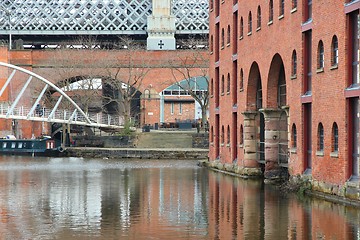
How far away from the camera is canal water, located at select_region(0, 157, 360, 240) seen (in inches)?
965

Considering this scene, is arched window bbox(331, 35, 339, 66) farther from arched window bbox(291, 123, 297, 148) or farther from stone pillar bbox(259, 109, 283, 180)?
stone pillar bbox(259, 109, 283, 180)

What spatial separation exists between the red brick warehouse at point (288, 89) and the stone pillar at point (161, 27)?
4265cm

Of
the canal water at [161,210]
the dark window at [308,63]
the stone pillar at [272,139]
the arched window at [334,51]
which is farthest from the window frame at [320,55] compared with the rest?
the stone pillar at [272,139]

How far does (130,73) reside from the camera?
3642 inches

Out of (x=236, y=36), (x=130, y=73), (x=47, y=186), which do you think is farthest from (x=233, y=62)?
(x=130, y=73)

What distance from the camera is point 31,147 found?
80750mm

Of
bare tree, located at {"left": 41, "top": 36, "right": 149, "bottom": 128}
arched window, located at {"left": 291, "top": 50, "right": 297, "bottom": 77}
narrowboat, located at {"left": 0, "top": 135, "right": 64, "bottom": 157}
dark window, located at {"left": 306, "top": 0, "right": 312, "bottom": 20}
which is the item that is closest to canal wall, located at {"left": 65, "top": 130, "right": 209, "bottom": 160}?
narrowboat, located at {"left": 0, "top": 135, "right": 64, "bottom": 157}

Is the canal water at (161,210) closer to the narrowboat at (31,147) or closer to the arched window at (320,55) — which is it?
the arched window at (320,55)

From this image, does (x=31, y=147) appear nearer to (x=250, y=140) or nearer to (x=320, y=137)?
(x=250, y=140)

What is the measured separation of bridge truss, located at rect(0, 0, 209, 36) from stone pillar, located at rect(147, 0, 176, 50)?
3.86 ft

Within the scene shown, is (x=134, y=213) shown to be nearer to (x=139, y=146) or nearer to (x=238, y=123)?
(x=238, y=123)

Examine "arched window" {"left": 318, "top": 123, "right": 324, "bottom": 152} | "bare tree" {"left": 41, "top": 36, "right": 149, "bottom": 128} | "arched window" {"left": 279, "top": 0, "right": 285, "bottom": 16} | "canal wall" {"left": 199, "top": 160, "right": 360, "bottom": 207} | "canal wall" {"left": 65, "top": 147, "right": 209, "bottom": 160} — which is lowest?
"canal wall" {"left": 199, "top": 160, "right": 360, "bottom": 207}

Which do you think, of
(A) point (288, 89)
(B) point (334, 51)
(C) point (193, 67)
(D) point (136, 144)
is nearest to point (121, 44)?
(C) point (193, 67)

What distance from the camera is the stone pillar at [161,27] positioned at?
327 ft
